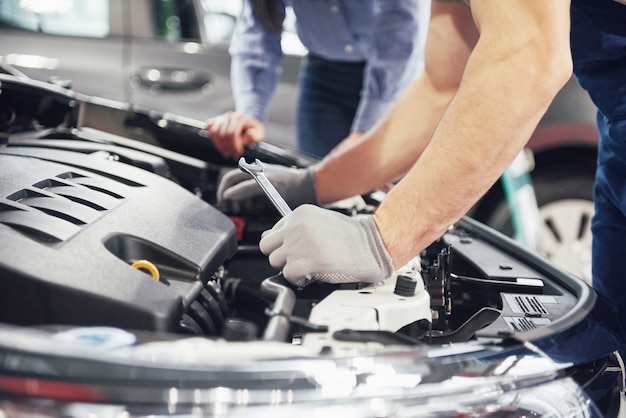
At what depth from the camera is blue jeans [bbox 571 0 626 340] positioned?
1.22 m

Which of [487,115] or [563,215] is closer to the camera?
[487,115]

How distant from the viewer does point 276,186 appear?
154 centimetres

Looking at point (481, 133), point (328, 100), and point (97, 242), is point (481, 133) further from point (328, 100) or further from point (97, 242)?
point (328, 100)

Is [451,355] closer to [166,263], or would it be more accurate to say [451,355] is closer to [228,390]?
[228,390]

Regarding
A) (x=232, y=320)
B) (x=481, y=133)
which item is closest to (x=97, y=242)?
(x=232, y=320)

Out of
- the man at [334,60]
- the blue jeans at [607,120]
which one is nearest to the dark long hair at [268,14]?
the man at [334,60]

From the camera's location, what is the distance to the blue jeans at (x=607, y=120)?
122 cm

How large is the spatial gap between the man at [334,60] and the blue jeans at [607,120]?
0.64 m

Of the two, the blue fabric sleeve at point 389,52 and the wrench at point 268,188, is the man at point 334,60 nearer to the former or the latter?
the blue fabric sleeve at point 389,52

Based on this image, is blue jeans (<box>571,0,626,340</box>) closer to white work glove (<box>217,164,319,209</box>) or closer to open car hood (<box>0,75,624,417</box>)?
open car hood (<box>0,75,624,417</box>)

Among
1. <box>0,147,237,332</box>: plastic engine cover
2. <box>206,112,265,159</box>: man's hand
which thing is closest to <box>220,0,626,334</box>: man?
<box>0,147,237,332</box>: plastic engine cover

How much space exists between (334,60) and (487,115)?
4.22 feet

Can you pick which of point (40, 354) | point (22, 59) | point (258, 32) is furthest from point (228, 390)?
point (22, 59)

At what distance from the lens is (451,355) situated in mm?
865
